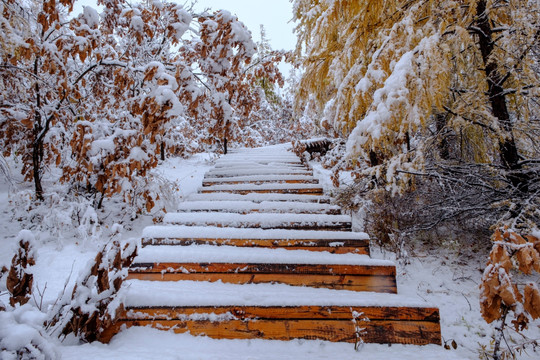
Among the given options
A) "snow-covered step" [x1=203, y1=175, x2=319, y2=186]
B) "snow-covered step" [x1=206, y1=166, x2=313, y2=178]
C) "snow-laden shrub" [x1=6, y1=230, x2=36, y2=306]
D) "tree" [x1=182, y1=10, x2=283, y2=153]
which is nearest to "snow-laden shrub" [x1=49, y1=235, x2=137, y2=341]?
"snow-laden shrub" [x1=6, y1=230, x2=36, y2=306]

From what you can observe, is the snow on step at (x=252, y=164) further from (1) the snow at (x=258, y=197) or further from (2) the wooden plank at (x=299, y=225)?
(2) the wooden plank at (x=299, y=225)

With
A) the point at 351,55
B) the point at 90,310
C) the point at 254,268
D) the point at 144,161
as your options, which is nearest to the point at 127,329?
the point at 90,310

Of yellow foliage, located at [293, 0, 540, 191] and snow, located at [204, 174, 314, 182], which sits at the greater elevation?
yellow foliage, located at [293, 0, 540, 191]

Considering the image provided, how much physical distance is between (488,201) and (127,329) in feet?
13.9

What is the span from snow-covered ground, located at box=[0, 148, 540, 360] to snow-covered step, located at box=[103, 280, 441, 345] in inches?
2.5

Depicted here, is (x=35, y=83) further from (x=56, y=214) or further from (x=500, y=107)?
(x=500, y=107)

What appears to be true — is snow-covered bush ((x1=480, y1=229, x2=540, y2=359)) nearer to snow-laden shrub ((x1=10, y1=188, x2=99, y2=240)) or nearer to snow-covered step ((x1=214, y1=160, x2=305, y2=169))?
snow-covered step ((x1=214, y1=160, x2=305, y2=169))

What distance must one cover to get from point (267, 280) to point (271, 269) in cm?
11

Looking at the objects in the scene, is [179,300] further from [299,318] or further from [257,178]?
[257,178]

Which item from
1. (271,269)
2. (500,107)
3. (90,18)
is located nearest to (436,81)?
(500,107)

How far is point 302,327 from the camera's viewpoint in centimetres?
211

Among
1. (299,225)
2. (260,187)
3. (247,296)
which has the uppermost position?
(260,187)

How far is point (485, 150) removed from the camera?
411 cm

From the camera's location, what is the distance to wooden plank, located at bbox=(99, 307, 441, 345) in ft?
6.77
